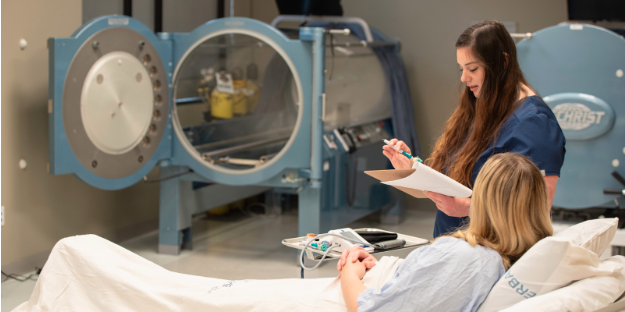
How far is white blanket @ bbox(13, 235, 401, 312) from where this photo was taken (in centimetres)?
176

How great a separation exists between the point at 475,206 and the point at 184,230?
292cm

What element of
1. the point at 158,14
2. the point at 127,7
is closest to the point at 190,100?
the point at 127,7

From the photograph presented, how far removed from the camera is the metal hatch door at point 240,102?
353cm

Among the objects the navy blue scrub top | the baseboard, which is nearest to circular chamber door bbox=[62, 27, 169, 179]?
the baseboard

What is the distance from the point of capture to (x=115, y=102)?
3221mm

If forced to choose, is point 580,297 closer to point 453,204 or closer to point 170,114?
point 453,204

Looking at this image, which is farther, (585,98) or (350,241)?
(585,98)

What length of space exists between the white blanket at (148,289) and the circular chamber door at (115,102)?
4.07ft

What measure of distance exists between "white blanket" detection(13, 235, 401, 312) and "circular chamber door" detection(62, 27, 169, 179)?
1.24 metres

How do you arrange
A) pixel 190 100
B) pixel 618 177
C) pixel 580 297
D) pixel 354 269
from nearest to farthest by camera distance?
1. pixel 580 297
2. pixel 354 269
3. pixel 618 177
4. pixel 190 100

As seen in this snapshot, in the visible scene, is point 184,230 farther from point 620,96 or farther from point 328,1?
point 620,96

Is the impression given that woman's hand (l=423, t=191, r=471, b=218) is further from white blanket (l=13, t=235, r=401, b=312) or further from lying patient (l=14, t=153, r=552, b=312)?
white blanket (l=13, t=235, r=401, b=312)

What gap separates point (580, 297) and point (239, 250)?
116 inches

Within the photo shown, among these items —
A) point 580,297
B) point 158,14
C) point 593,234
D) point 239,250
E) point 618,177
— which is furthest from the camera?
point 158,14
